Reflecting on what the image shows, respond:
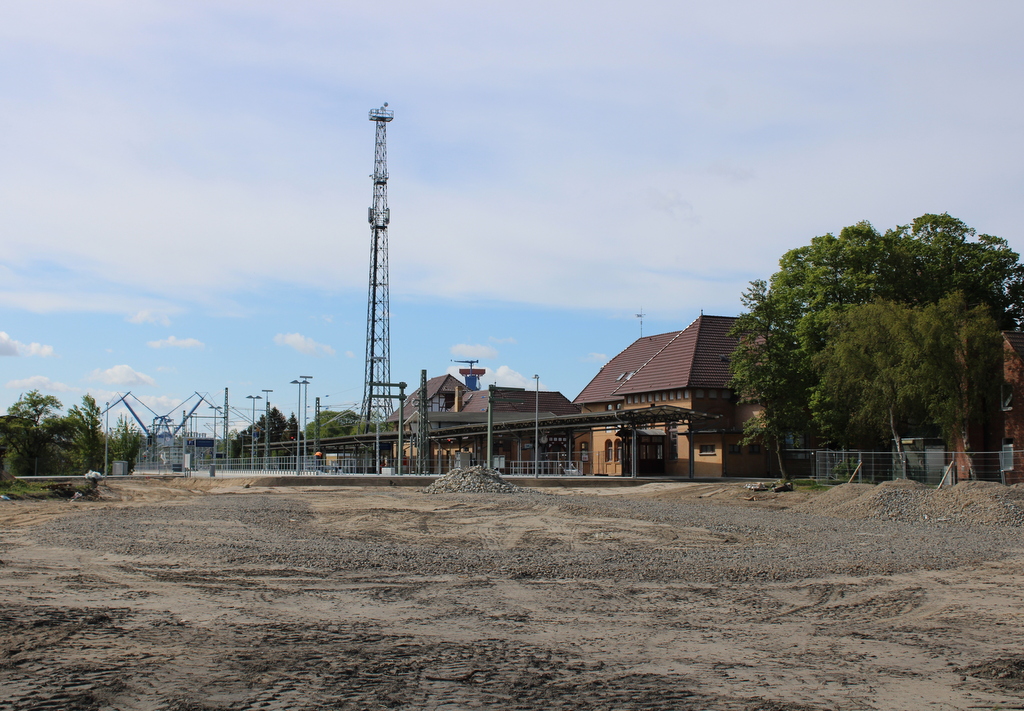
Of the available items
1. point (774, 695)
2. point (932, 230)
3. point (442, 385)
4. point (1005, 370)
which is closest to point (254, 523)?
point (774, 695)

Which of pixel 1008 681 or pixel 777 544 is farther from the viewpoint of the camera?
pixel 777 544

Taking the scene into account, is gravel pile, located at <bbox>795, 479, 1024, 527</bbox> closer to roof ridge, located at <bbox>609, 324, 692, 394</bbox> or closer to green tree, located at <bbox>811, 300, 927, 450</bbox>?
green tree, located at <bbox>811, 300, 927, 450</bbox>

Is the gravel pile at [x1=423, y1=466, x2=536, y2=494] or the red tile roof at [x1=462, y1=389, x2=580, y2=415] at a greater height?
the red tile roof at [x1=462, y1=389, x2=580, y2=415]

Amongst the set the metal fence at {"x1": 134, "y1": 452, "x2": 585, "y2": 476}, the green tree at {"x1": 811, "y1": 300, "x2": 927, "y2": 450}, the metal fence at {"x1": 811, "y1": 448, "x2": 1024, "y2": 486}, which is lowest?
the metal fence at {"x1": 134, "y1": 452, "x2": 585, "y2": 476}

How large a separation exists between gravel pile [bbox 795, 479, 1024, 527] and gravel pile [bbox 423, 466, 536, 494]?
1269 cm

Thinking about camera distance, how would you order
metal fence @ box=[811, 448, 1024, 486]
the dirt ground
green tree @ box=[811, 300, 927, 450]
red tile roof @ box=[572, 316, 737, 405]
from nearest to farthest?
the dirt ground < metal fence @ box=[811, 448, 1024, 486] < green tree @ box=[811, 300, 927, 450] < red tile roof @ box=[572, 316, 737, 405]

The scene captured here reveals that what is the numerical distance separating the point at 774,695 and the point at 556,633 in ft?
9.15

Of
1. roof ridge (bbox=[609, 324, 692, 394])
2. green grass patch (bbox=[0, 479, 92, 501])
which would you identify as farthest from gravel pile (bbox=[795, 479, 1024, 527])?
roof ridge (bbox=[609, 324, 692, 394])

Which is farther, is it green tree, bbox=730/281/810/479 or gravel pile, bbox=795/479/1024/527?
green tree, bbox=730/281/810/479

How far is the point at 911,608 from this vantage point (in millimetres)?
10938

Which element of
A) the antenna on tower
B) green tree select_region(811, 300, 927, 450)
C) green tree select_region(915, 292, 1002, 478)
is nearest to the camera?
green tree select_region(915, 292, 1002, 478)

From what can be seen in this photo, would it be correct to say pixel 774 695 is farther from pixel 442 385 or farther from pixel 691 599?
pixel 442 385

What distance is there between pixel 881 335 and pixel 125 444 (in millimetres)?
62191

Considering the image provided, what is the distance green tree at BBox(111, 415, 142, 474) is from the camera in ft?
241
